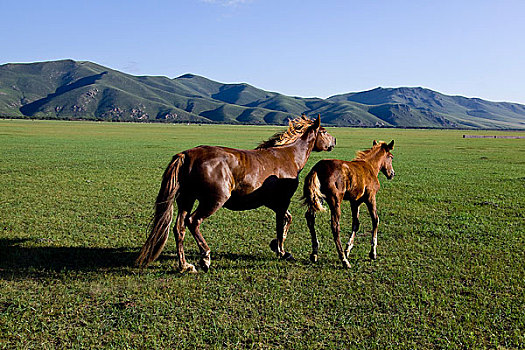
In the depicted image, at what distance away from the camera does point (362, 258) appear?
8422 millimetres

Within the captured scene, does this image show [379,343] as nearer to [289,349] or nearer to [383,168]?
[289,349]

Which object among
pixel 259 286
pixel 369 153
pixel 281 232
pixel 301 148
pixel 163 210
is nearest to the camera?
pixel 259 286

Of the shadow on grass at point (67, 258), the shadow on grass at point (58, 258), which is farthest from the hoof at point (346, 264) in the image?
the shadow on grass at point (58, 258)

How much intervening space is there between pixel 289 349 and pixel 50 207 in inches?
436

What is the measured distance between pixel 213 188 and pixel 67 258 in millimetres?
3628

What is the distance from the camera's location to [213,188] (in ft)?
23.3

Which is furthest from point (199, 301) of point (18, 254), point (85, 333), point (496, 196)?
point (496, 196)

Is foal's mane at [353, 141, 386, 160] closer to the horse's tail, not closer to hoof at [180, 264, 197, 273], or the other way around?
the horse's tail

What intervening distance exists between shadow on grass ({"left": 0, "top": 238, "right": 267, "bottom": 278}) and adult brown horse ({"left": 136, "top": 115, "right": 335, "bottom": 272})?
83 centimetres

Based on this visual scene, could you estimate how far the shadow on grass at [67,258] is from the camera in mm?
7348

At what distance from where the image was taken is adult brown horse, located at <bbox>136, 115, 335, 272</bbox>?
7.11 m

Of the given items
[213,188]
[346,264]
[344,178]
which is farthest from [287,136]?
[346,264]

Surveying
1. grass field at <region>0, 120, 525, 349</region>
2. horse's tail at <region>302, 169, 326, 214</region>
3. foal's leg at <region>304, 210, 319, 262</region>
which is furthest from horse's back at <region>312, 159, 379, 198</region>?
grass field at <region>0, 120, 525, 349</region>

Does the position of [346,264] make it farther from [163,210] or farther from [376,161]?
[163,210]
